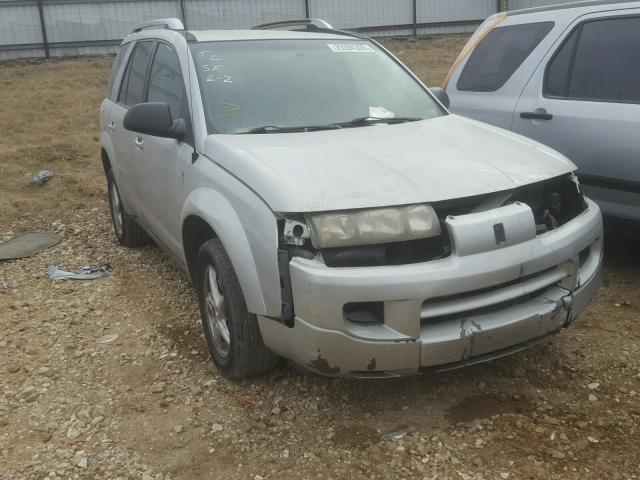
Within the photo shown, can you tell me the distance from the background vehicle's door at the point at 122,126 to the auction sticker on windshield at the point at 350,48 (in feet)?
4.31

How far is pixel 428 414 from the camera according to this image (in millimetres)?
2959

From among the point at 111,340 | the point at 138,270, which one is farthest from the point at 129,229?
the point at 111,340

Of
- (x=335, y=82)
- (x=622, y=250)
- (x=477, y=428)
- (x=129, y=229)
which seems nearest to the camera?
(x=477, y=428)

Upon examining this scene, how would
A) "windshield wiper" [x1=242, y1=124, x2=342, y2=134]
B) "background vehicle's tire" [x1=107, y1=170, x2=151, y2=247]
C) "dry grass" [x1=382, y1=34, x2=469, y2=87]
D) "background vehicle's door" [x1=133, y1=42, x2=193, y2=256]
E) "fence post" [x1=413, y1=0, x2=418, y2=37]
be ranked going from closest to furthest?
"windshield wiper" [x1=242, y1=124, x2=342, y2=134] → "background vehicle's door" [x1=133, y1=42, x2=193, y2=256] → "background vehicle's tire" [x1=107, y1=170, x2=151, y2=247] → "dry grass" [x1=382, y1=34, x2=469, y2=87] → "fence post" [x1=413, y1=0, x2=418, y2=37]

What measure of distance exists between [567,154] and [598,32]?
827 mm

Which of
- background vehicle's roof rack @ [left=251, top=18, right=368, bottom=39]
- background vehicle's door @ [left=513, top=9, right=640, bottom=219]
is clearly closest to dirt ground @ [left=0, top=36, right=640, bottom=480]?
background vehicle's door @ [left=513, top=9, right=640, bottom=219]

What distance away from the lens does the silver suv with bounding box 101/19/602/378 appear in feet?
8.46

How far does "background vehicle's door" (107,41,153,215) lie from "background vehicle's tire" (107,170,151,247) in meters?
0.26

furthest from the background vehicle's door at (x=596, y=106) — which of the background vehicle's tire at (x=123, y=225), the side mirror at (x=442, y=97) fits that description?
the background vehicle's tire at (x=123, y=225)

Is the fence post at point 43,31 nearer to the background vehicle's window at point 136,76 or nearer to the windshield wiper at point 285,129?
the background vehicle's window at point 136,76

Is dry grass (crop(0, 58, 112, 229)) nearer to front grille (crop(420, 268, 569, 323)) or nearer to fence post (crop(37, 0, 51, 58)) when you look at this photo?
fence post (crop(37, 0, 51, 58))

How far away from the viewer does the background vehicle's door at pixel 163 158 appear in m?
3.69

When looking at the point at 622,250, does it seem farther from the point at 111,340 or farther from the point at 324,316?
the point at 111,340

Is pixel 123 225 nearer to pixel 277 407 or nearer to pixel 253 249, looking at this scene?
pixel 277 407
